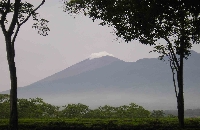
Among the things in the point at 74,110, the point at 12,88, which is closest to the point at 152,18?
the point at 12,88

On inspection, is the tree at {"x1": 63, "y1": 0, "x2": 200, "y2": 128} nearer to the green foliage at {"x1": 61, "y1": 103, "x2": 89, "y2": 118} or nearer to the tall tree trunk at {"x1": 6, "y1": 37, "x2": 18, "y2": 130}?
the tall tree trunk at {"x1": 6, "y1": 37, "x2": 18, "y2": 130}

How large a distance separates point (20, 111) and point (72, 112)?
7701mm

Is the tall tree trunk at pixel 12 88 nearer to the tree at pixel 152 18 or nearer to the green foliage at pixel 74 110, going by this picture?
the tree at pixel 152 18

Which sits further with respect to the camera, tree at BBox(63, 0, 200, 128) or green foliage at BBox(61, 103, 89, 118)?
green foliage at BBox(61, 103, 89, 118)

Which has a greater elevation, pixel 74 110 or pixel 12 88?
pixel 12 88

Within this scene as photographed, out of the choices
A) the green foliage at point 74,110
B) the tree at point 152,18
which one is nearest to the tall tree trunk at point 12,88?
the tree at point 152,18

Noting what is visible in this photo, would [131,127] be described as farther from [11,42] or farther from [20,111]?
[20,111]

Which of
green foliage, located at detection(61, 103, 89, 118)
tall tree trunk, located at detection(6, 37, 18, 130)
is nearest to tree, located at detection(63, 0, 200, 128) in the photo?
tall tree trunk, located at detection(6, 37, 18, 130)

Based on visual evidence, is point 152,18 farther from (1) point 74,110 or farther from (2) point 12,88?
(1) point 74,110

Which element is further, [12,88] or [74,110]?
[74,110]

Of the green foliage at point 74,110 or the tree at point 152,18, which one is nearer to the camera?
the tree at point 152,18

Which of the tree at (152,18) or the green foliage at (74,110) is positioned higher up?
the tree at (152,18)

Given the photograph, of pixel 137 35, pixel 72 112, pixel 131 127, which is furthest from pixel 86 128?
pixel 72 112

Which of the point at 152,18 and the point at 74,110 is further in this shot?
the point at 74,110
